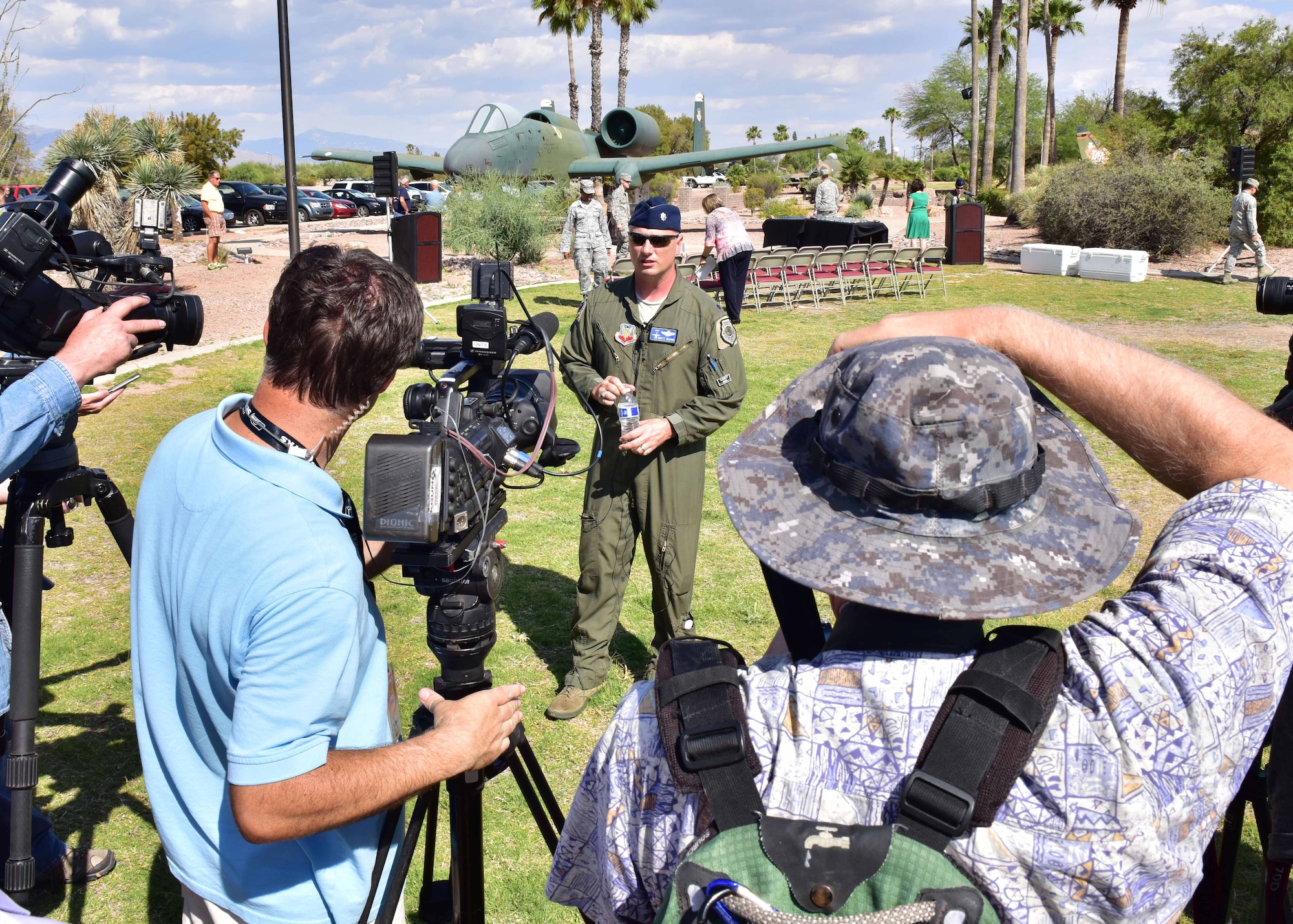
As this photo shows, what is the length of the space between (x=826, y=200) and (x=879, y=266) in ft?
13.5

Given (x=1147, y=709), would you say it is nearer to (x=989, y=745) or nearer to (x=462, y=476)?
(x=989, y=745)

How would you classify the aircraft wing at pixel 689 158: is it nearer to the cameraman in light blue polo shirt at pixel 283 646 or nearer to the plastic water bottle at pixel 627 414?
the plastic water bottle at pixel 627 414

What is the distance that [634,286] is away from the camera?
14.1 ft

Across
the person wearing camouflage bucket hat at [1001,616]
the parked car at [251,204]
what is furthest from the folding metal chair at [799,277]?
the parked car at [251,204]

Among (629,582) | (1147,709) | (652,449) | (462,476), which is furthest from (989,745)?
(629,582)

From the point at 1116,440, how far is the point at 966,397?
476 millimetres

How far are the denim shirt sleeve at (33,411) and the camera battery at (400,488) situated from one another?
124 cm

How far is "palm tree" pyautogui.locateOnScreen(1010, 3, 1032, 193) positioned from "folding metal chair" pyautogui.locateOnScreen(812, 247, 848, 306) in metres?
16.4

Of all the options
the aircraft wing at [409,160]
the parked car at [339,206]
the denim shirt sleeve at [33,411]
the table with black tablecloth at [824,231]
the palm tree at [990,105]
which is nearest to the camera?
the denim shirt sleeve at [33,411]

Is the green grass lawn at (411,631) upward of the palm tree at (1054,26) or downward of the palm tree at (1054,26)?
downward

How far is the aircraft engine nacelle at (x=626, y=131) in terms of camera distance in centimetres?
2764

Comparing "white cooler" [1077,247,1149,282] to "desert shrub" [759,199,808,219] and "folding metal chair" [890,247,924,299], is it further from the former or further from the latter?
"desert shrub" [759,199,808,219]

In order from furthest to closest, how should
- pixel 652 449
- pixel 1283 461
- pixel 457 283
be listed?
pixel 457 283 → pixel 652 449 → pixel 1283 461

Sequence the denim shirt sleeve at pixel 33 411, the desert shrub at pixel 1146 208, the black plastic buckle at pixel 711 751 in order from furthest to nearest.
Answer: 1. the desert shrub at pixel 1146 208
2. the denim shirt sleeve at pixel 33 411
3. the black plastic buckle at pixel 711 751
